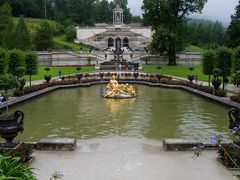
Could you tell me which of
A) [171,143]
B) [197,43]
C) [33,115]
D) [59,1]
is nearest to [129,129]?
[171,143]

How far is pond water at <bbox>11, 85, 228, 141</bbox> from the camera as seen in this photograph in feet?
59.8

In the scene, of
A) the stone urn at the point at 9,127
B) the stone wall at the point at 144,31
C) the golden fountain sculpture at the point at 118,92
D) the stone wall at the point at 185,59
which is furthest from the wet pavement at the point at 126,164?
the stone wall at the point at 144,31

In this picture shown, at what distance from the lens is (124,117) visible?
891 inches

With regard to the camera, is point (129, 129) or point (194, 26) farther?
point (194, 26)

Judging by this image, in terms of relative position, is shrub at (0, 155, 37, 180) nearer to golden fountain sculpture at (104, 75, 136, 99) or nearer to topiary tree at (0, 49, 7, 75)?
golden fountain sculpture at (104, 75, 136, 99)

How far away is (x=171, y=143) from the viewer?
13.8 metres

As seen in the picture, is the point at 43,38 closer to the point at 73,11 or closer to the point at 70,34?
the point at 70,34

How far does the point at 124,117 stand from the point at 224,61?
58.1 feet

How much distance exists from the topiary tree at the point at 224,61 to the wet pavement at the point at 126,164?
78.8ft

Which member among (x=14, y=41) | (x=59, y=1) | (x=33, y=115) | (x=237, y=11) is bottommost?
(x=33, y=115)

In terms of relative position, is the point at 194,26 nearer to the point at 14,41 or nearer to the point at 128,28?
the point at 128,28

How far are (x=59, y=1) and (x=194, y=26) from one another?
183ft

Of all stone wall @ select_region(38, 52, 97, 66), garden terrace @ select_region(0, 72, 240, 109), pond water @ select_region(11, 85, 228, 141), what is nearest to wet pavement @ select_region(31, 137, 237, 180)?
pond water @ select_region(11, 85, 228, 141)

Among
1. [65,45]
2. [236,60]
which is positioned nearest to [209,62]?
[236,60]
